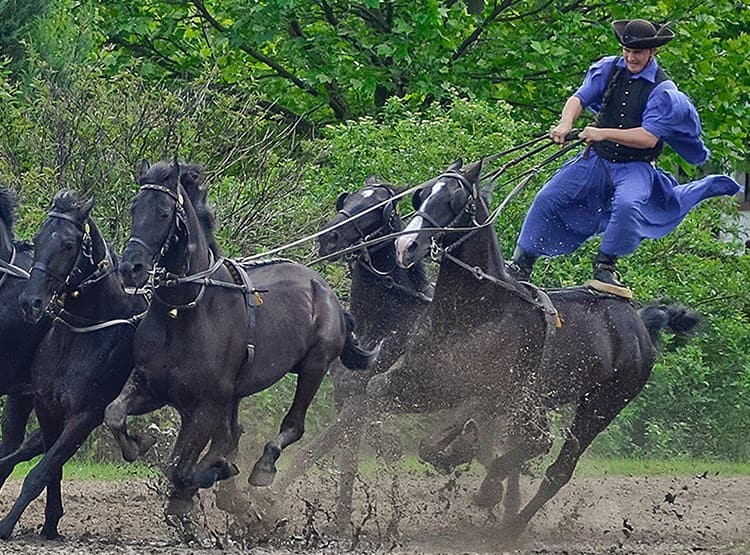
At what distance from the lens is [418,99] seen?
19266 millimetres

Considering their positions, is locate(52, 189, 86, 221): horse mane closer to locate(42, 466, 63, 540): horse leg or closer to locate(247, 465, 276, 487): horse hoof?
locate(42, 466, 63, 540): horse leg

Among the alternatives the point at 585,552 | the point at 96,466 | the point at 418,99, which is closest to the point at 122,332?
the point at 585,552

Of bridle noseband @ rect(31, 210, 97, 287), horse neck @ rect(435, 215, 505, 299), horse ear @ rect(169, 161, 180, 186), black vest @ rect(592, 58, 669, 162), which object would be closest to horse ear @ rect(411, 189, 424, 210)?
horse neck @ rect(435, 215, 505, 299)

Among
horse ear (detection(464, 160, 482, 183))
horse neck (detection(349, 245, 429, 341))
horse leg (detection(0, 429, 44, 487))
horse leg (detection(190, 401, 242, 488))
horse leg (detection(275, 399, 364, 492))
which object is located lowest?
horse leg (detection(275, 399, 364, 492))

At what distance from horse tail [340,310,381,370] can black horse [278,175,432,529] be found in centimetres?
21

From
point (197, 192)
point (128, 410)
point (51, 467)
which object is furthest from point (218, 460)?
point (197, 192)

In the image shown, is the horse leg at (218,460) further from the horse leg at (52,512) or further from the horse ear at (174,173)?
the horse ear at (174,173)

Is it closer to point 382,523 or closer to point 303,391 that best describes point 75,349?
point 303,391

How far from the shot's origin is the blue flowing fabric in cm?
976

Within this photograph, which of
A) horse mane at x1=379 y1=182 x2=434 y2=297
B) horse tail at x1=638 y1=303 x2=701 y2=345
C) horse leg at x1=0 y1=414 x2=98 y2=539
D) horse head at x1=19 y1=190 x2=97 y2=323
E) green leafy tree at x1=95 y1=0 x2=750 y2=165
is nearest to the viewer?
horse head at x1=19 y1=190 x2=97 y2=323

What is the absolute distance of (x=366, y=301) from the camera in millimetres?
10312

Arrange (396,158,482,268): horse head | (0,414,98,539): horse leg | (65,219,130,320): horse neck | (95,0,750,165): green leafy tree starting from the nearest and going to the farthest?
(0,414,98,539): horse leg → (65,219,130,320): horse neck → (396,158,482,268): horse head → (95,0,750,165): green leafy tree

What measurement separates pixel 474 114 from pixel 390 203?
4.83m

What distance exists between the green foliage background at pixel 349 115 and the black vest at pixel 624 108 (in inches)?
124
